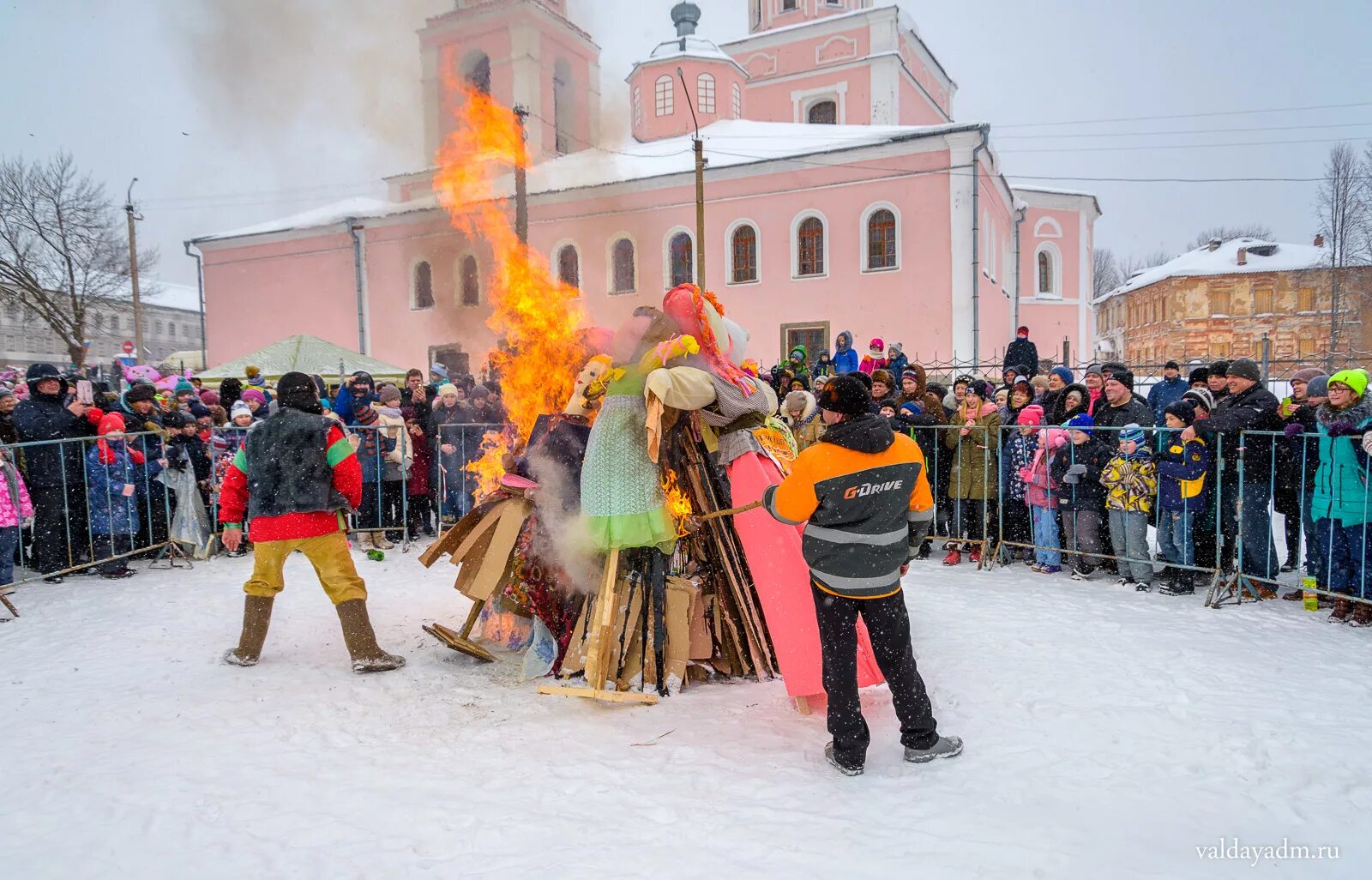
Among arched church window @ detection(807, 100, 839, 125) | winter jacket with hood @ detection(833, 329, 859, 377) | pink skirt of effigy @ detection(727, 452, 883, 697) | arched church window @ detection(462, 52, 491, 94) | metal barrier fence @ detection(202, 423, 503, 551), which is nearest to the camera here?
pink skirt of effigy @ detection(727, 452, 883, 697)

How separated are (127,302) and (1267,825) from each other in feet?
126

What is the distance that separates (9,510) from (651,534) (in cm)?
608

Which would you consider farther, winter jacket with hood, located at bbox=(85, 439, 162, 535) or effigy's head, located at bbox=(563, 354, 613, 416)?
winter jacket with hood, located at bbox=(85, 439, 162, 535)

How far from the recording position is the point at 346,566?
5.28m

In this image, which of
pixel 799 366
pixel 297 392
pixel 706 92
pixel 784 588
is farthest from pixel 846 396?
pixel 706 92

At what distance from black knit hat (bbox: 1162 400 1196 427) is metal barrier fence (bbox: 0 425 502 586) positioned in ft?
22.5

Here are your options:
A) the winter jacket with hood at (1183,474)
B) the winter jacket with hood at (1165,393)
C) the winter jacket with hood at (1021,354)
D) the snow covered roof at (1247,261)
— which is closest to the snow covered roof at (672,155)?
the winter jacket with hood at (1021,354)

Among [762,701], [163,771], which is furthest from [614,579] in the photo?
[163,771]

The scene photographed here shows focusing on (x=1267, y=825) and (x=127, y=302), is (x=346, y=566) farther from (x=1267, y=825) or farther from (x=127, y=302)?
(x=127, y=302)

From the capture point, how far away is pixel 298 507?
5.06 meters

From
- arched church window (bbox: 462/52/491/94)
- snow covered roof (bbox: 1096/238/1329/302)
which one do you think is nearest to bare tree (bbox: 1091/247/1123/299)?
snow covered roof (bbox: 1096/238/1329/302)

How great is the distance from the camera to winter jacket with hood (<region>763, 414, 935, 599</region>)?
3770mm

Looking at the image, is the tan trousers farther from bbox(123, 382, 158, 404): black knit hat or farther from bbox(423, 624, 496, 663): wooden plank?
bbox(123, 382, 158, 404): black knit hat

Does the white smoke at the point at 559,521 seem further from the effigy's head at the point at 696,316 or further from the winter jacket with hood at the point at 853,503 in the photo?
the winter jacket with hood at the point at 853,503
